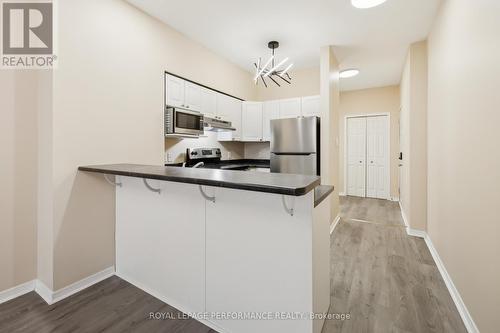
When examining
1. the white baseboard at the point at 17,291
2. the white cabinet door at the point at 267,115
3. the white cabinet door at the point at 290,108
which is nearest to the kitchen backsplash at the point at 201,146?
the white cabinet door at the point at 267,115

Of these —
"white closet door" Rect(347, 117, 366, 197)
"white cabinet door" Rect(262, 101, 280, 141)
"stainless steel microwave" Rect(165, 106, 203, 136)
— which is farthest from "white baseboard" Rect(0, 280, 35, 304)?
"white closet door" Rect(347, 117, 366, 197)

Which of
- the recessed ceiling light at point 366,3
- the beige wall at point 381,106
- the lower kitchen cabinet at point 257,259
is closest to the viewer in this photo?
the lower kitchen cabinet at point 257,259

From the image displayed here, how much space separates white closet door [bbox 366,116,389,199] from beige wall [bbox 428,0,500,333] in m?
3.63

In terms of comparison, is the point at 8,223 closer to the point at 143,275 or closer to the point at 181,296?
the point at 143,275

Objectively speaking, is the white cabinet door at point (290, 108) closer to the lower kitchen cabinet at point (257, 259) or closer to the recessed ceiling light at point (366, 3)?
the recessed ceiling light at point (366, 3)

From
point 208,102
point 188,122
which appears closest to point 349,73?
point 208,102

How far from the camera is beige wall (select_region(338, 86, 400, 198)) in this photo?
5.77 metres

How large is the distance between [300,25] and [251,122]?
1962mm

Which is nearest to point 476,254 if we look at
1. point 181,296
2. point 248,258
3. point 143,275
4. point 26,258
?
point 248,258

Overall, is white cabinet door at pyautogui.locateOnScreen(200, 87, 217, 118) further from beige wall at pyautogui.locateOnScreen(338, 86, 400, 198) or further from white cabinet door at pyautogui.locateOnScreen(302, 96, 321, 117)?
beige wall at pyautogui.locateOnScreen(338, 86, 400, 198)

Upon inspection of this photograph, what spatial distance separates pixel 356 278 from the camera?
2.27 m

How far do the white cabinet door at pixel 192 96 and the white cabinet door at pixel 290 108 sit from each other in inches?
65.3

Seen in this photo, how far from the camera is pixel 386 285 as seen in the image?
214 cm

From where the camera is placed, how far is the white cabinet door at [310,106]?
4.05 metres
